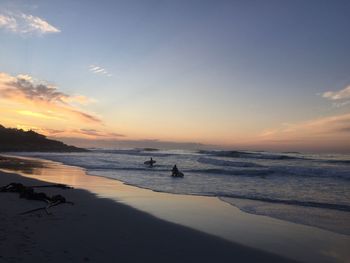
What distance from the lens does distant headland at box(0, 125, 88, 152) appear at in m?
78.9

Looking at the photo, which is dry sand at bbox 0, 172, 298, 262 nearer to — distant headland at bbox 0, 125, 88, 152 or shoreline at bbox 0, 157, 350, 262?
shoreline at bbox 0, 157, 350, 262

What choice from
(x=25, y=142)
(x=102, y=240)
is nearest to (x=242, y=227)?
(x=102, y=240)

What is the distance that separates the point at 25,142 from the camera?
280ft

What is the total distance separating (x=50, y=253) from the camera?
20.9 ft

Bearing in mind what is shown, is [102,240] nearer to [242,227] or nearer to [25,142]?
[242,227]

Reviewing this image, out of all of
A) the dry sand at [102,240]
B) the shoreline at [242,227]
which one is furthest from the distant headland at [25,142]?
the dry sand at [102,240]

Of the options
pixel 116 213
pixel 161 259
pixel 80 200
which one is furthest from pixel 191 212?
pixel 161 259

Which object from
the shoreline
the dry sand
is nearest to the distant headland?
the shoreline

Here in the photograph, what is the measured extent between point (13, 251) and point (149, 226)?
3.93m

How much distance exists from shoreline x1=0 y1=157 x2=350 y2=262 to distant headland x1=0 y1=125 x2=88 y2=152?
223 ft

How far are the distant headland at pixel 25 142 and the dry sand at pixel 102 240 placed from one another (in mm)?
70387

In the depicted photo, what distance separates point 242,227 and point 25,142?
8322cm

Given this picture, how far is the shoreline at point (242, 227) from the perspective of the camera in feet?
25.9

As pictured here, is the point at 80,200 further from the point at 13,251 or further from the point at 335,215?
the point at 335,215
